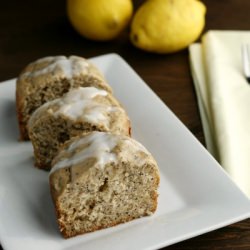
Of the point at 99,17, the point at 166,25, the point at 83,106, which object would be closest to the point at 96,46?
the point at 99,17

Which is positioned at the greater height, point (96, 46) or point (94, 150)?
point (94, 150)

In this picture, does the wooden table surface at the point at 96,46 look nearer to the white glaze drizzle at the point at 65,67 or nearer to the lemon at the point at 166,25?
the lemon at the point at 166,25

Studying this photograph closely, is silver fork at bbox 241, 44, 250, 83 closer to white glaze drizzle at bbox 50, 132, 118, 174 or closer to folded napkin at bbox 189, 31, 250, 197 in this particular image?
folded napkin at bbox 189, 31, 250, 197

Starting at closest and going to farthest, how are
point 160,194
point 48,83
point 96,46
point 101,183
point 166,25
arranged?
point 101,183
point 160,194
point 48,83
point 166,25
point 96,46

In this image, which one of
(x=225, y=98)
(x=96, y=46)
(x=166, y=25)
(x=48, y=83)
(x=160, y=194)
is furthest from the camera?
(x=96, y=46)

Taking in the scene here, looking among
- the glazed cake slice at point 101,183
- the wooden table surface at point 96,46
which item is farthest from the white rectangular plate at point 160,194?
the wooden table surface at point 96,46

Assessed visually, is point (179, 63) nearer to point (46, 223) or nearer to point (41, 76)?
point (41, 76)

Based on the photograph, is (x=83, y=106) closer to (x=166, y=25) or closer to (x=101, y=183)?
(x=101, y=183)
